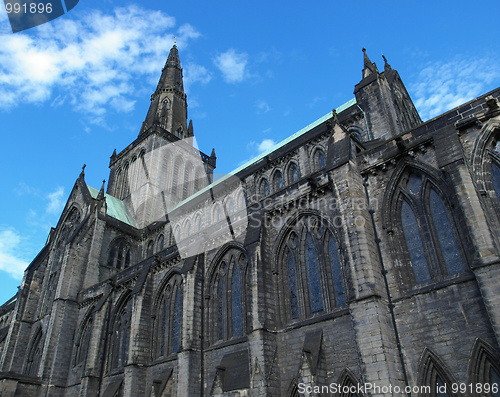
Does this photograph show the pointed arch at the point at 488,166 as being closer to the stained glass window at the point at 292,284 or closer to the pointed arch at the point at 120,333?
the stained glass window at the point at 292,284

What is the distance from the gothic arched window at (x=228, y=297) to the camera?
1797cm

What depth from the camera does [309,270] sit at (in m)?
16.0

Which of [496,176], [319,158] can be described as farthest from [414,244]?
[319,158]

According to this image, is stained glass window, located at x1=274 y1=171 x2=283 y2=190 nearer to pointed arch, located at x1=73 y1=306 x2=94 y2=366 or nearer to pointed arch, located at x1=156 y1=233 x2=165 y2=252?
pointed arch, located at x1=156 y1=233 x2=165 y2=252

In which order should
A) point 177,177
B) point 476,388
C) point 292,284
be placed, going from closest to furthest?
point 476,388
point 292,284
point 177,177

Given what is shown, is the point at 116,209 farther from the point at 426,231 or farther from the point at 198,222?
the point at 426,231

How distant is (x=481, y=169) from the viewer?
508 inches

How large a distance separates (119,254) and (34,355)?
30.2ft

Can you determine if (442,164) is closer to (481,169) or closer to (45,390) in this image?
(481,169)

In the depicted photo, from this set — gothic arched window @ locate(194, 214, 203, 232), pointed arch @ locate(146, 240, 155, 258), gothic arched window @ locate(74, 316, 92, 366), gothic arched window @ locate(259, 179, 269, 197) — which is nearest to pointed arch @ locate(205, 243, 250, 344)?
gothic arched window @ locate(259, 179, 269, 197)

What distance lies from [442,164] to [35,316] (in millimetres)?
31503

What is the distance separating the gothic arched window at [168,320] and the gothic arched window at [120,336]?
112 inches

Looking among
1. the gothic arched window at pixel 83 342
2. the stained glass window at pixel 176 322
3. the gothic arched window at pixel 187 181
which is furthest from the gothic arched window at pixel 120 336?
the gothic arched window at pixel 187 181

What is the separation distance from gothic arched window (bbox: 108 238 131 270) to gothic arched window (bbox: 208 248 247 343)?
1602cm
